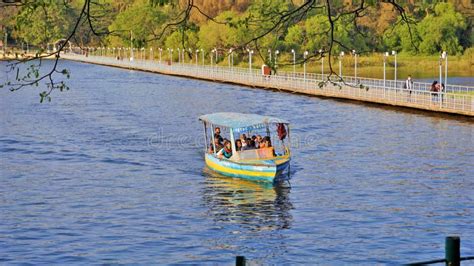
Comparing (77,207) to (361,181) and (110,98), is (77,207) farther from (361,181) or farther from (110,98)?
(110,98)

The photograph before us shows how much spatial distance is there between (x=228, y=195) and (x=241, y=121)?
699cm

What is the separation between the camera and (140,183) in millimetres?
47219

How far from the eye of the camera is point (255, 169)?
4531cm

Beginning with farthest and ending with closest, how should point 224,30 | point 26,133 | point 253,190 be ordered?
point 224,30 → point 26,133 → point 253,190

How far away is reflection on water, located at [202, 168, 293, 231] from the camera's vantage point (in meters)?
36.8

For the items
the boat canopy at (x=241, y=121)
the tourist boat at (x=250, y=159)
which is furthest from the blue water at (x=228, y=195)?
the boat canopy at (x=241, y=121)

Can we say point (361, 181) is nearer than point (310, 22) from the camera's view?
Yes

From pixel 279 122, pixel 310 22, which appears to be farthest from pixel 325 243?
pixel 310 22

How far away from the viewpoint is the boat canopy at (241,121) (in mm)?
47875

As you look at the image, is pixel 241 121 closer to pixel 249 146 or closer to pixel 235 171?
pixel 249 146

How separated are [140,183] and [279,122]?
734cm

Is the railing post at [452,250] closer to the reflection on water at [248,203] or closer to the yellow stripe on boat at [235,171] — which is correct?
the reflection on water at [248,203]

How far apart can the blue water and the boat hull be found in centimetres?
69

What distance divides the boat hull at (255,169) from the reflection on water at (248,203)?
1.01 feet
